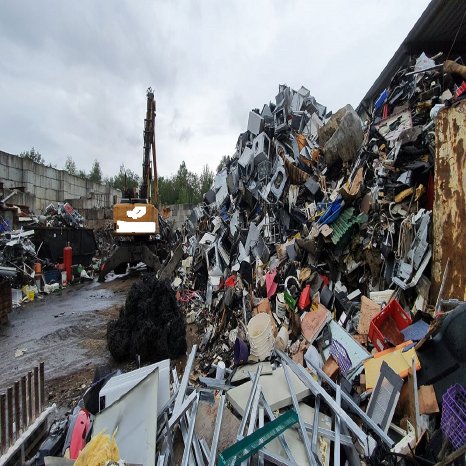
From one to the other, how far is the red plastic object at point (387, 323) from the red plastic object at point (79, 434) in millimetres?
2361

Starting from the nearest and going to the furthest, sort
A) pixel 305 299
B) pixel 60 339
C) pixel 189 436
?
pixel 189 436, pixel 305 299, pixel 60 339

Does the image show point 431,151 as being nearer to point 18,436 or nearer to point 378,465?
point 378,465

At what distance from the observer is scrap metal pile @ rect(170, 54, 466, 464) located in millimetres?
1976

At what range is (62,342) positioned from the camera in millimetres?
4789

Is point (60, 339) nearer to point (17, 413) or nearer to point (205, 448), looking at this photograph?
point (17, 413)

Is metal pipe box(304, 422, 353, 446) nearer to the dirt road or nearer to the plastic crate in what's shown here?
the plastic crate

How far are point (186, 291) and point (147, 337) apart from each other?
2946mm

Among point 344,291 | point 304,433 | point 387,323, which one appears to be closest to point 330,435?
point 304,433

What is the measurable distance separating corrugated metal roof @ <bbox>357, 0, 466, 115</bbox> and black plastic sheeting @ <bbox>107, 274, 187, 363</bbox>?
21.4 ft

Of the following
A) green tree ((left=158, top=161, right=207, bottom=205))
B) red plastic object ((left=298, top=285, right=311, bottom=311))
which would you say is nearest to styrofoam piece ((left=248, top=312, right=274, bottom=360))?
red plastic object ((left=298, top=285, right=311, bottom=311))

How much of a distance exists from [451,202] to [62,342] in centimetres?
522

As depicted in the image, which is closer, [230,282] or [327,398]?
[327,398]

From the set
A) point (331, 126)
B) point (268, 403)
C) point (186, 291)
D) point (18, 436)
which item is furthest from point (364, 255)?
point (186, 291)

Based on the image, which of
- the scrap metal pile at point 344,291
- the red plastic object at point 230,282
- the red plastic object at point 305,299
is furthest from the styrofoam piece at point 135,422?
the red plastic object at point 230,282
